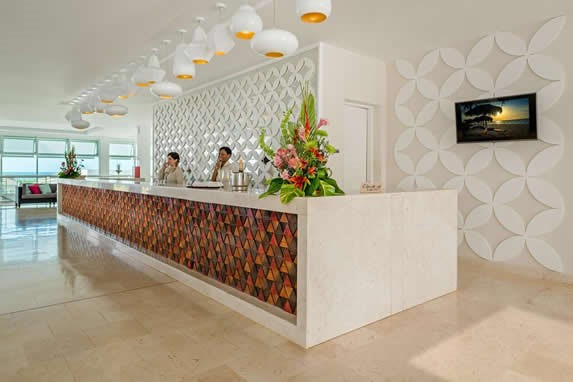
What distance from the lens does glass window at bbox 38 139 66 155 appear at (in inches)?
613

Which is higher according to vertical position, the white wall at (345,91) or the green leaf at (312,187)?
the white wall at (345,91)

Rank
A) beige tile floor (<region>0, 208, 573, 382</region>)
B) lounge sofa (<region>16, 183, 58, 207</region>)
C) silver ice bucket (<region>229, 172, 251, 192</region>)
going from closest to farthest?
1. beige tile floor (<region>0, 208, 573, 382</region>)
2. silver ice bucket (<region>229, 172, 251, 192</region>)
3. lounge sofa (<region>16, 183, 58, 207</region>)

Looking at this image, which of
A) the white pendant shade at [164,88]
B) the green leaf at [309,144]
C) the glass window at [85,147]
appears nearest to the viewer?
the green leaf at [309,144]

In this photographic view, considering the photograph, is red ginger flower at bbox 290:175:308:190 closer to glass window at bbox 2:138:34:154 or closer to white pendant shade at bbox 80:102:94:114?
white pendant shade at bbox 80:102:94:114

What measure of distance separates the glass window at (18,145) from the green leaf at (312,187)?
55.1ft

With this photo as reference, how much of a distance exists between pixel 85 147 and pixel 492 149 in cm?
1684

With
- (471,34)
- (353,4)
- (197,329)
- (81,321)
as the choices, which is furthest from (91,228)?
(471,34)

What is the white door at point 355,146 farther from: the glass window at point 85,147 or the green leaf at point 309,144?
the glass window at point 85,147

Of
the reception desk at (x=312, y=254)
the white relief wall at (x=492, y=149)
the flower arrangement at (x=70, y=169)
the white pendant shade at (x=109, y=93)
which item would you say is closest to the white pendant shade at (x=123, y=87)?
the white pendant shade at (x=109, y=93)

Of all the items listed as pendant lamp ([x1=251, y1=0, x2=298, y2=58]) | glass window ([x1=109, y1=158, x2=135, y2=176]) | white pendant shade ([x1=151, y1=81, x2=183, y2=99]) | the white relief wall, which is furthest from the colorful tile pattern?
glass window ([x1=109, y1=158, x2=135, y2=176])

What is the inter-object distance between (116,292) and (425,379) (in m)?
2.77

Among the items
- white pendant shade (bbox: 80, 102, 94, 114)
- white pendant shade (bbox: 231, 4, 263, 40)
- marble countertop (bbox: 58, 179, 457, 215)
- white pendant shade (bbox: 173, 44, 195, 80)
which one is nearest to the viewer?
marble countertop (bbox: 58, 179, 457, 215)

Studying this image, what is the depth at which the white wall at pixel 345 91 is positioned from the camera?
A: 5.12 metres

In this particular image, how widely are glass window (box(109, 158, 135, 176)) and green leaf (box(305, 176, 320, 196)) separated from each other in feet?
54.3
